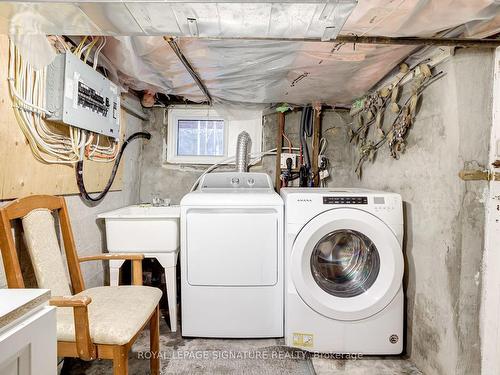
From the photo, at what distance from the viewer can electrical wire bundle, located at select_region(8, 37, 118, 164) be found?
1294 mm

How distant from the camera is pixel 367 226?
1.71 meters

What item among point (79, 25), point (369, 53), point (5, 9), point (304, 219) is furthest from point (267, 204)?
point (5, 9)

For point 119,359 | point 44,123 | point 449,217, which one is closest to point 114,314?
point 119,359

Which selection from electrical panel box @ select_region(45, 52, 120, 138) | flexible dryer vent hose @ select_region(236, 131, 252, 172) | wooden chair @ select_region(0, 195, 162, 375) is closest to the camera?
wooden chair @ select_region(0, 195, 162, 375)

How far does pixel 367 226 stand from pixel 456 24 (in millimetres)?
1054

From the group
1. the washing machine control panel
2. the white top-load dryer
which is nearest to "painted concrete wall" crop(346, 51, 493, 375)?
the washing machine control panel

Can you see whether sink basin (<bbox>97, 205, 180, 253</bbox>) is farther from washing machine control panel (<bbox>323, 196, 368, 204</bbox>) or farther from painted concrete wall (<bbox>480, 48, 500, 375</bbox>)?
painted concrete wall (<bbox>480, 48, 500, 375</bbox>)

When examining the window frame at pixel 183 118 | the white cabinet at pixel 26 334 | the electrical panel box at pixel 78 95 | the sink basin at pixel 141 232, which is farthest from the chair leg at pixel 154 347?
the window frame at pixel 183 118

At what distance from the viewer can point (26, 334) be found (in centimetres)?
67

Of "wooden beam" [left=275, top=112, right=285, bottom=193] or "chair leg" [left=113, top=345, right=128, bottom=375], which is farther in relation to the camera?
"wooden beam" [left=275, top=112, right=285, bottom=193]

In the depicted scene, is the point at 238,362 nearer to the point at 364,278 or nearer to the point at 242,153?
the point at 364,278

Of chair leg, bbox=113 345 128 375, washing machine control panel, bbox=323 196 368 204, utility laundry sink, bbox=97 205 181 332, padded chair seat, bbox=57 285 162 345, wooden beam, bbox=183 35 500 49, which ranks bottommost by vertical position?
chair leg, bbox=113 345 128 375

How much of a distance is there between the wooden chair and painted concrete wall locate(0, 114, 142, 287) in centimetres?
14

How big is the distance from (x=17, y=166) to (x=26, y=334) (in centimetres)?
94
